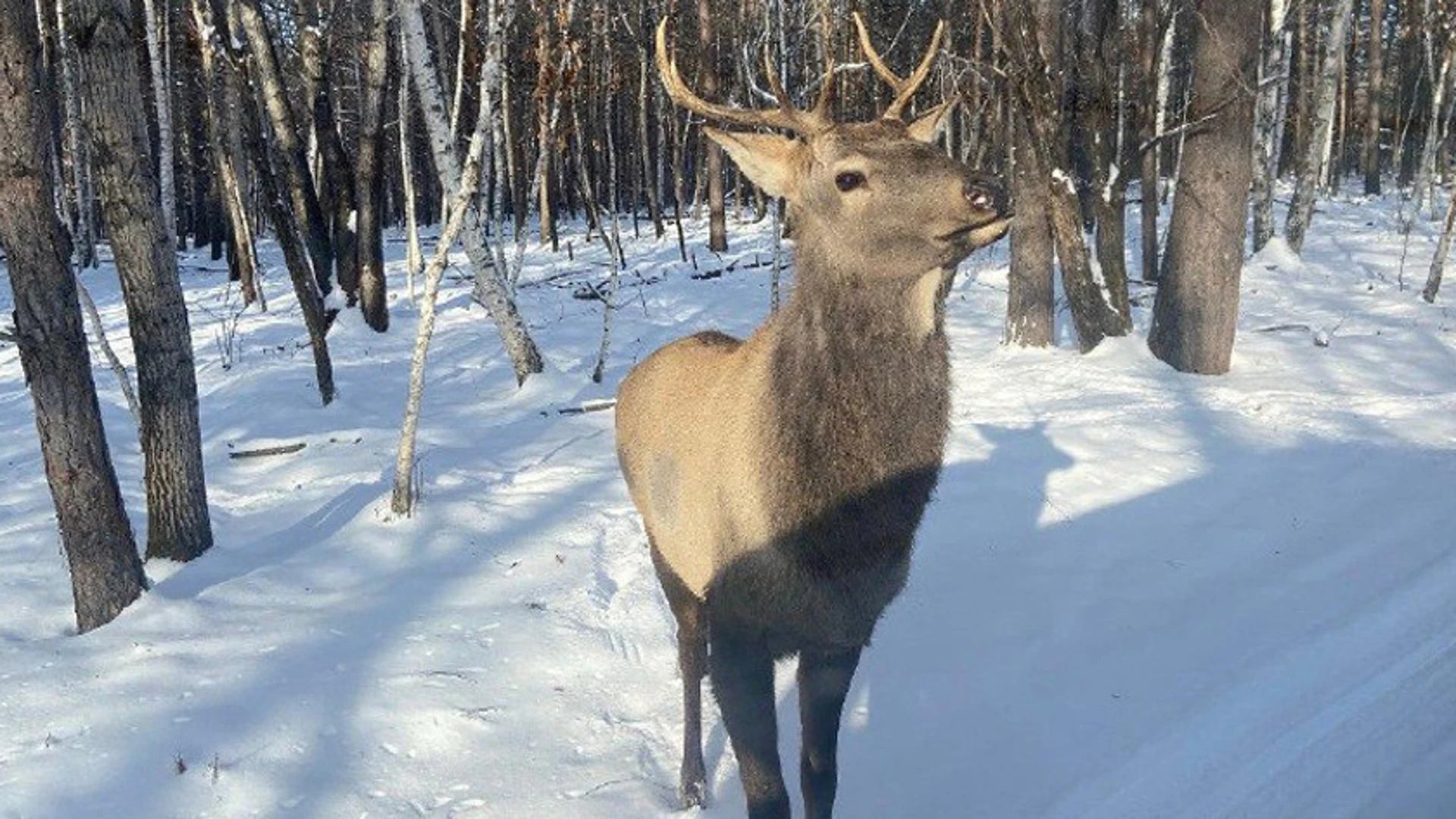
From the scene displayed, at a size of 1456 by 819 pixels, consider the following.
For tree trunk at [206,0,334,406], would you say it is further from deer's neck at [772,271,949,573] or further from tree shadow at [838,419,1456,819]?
deer's neck at [772,271,949,573]

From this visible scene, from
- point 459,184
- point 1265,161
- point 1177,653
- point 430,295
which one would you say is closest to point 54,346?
point 430,295

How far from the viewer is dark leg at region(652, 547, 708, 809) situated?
13.1 ft

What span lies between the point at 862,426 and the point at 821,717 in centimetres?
105

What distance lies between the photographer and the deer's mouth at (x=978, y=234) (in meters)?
3.06

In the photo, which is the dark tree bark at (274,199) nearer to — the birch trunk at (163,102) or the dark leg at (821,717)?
the birch trunk at (163,102)

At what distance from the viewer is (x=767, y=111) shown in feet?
11.7

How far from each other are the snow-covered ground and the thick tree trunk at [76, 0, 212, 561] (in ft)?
1.01

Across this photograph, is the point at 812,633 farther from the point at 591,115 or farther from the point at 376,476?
the point at 591,115

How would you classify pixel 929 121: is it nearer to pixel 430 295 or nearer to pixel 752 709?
pixel 752 709

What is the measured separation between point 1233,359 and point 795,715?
21.4 ft

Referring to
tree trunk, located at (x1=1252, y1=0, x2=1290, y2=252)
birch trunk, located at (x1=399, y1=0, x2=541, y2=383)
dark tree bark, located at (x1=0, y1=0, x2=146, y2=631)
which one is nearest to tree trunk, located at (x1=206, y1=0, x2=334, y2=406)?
birch trunk, located at (x1=399, y1=0, x2=541, y2=383)

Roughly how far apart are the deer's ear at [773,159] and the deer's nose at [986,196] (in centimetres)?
67

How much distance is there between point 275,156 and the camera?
13.5 metres

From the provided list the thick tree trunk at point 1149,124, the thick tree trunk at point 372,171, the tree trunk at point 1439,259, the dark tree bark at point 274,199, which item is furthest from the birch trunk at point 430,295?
the tree trunk at point 1439,259
